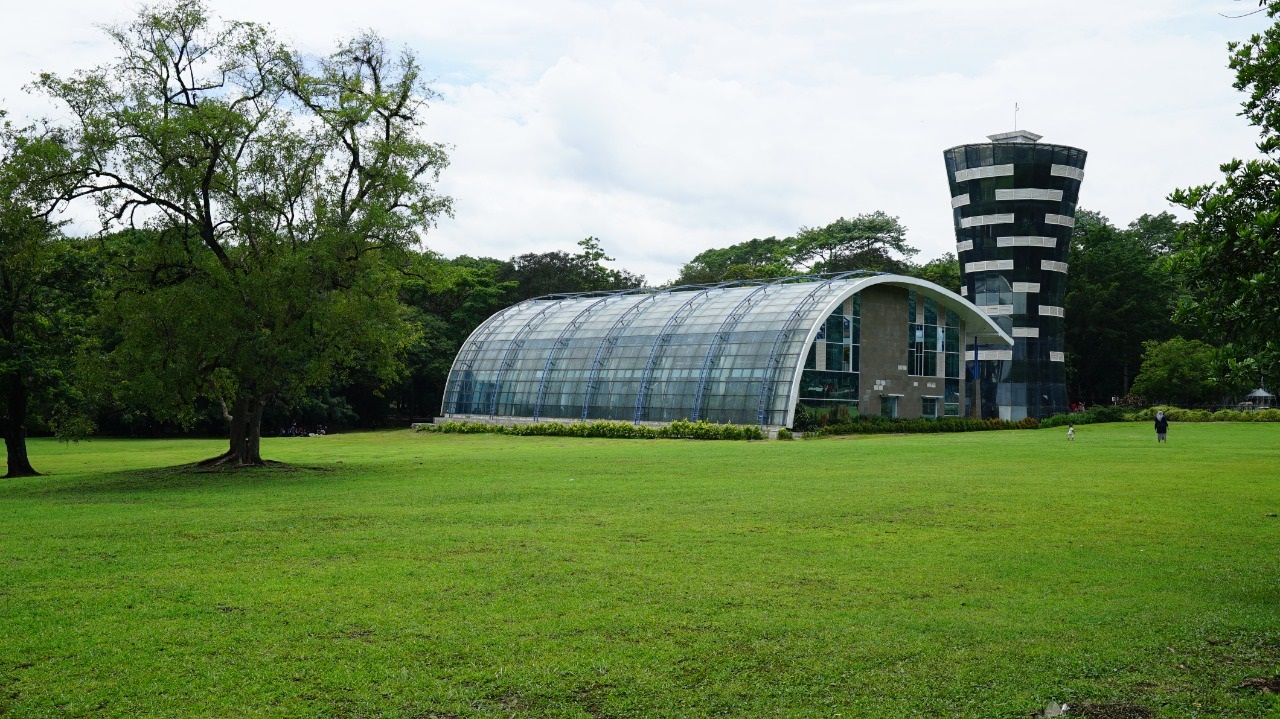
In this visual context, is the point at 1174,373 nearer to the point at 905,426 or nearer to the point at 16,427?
the point at 905,426

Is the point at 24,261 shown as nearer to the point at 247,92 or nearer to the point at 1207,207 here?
the point at 247,92

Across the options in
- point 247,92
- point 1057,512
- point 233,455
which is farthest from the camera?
point 233,455

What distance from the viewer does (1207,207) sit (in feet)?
33.0

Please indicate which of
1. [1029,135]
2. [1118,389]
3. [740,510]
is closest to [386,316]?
[740,510]

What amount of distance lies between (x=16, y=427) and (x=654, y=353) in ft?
102

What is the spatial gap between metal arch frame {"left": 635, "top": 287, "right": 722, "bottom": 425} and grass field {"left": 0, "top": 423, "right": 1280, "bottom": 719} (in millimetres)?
31318

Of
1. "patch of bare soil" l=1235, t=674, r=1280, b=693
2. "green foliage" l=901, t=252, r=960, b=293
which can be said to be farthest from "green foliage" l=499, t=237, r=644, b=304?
"patch of bare soil" l=1235, t=674, r=1280, b=693

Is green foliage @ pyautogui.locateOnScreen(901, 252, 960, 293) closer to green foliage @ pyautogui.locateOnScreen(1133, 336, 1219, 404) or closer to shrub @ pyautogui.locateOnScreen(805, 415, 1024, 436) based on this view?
green foliage @ pyautogui.locateOnScreen(1133, 336, 1219, 404)

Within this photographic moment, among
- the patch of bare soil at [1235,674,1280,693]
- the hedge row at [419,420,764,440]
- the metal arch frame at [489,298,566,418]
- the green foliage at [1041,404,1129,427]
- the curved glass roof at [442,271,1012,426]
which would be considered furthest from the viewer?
the metal arch frame at [489,298,566,418]

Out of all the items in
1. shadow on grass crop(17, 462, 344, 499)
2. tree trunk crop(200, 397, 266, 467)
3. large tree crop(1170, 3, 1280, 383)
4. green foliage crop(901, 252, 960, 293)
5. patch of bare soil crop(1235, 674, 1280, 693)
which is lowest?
patch of bare soil crop(1235, 674, 1280, 693)

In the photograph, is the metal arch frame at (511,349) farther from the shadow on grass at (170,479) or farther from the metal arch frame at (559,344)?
the shadow on grass at (170,479)

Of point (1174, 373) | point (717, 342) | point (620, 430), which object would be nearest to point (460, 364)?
point (620, 430)

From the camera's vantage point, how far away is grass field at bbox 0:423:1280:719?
7562mm

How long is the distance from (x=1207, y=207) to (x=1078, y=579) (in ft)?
13.8
